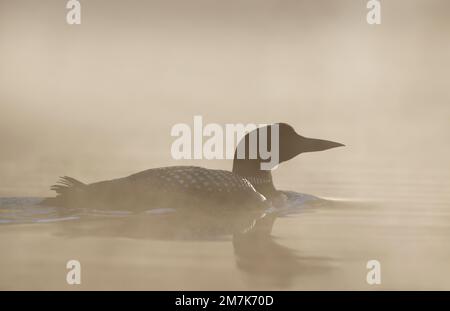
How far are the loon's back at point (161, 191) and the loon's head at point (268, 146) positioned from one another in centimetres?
53

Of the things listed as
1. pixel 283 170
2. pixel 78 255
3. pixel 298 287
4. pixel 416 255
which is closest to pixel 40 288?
pixel 78 255

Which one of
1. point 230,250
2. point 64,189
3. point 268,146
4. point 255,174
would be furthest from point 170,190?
point 230,250

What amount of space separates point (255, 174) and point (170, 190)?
41.5 inches

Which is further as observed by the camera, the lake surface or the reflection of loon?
the reflection of loon

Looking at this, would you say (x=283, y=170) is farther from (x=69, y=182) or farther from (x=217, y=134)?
(x=69, y=182)

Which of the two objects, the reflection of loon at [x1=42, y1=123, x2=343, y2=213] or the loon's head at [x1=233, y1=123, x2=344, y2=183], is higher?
the loon's head at [x1=233, y1=123, x2=344, y2=183]

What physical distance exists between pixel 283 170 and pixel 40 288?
479 centimetres

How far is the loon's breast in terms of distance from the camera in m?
5.46

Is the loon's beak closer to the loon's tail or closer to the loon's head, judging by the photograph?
the loon's head

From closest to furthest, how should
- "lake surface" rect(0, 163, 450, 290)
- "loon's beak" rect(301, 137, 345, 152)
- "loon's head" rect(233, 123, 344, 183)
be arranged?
"lake surface" rect(0, 163, 450, 290), "loon's head" rect(233, 123, 344, 183), "loon's beak" rect(301, 137, 345, 152)

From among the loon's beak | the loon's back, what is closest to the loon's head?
the loon's beak

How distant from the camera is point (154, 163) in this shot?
769cm

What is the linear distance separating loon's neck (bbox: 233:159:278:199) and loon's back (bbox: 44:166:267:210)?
0.48 m

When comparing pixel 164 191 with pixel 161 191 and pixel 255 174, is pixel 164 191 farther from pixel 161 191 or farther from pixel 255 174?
pixel 255 174
